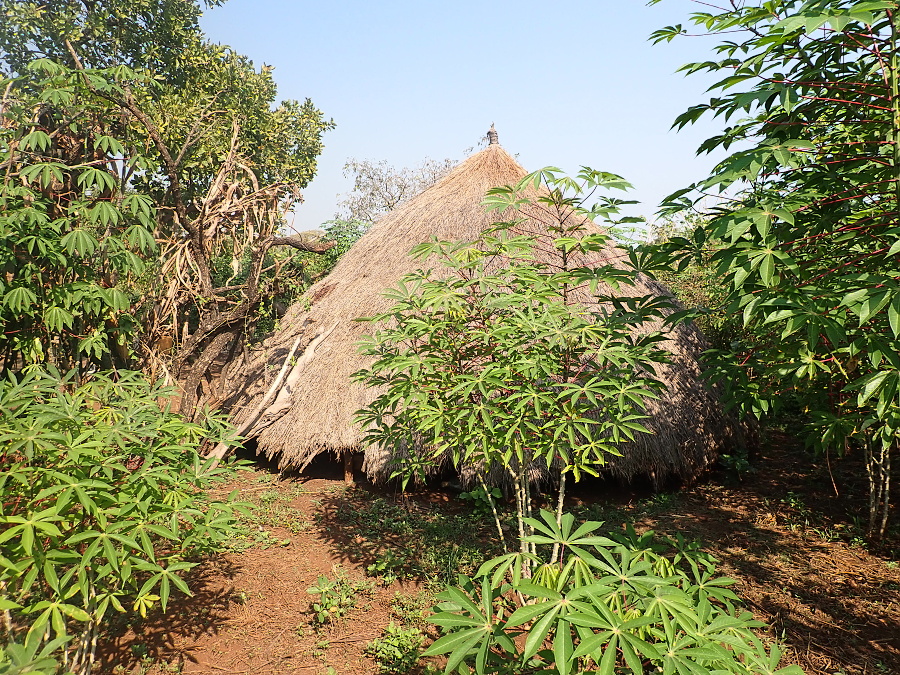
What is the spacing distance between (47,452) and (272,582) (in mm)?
2059

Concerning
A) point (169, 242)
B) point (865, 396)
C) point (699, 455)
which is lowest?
point (699, 455)

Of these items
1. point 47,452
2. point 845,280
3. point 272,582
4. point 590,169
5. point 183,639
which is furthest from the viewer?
point 272,582

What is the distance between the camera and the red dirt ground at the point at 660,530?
2.81 metres

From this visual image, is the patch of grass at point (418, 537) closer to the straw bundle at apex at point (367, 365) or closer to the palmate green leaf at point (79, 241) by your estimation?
the straw bundle at apex at point (367, 365)

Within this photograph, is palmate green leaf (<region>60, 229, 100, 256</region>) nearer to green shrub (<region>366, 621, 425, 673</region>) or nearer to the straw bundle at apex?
the straw bundle at apex

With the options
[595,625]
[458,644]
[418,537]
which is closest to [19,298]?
[418,537]

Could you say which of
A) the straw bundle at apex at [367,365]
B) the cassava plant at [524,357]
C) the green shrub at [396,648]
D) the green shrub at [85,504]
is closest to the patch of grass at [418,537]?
the straw bundle at apex at [367,365]

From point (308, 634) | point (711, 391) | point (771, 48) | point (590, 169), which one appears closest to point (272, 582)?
point (308, 634)

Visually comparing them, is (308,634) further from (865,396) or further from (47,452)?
(865,396)

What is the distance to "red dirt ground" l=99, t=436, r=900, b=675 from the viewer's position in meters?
2.81

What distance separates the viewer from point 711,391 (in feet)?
18.4

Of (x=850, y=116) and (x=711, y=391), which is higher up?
(x=850, y=116)

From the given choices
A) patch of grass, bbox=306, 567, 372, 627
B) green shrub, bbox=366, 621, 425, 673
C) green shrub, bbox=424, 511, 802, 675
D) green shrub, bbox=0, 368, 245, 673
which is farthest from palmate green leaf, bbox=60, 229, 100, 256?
green shrub, bbox=424, 511, 802, 675

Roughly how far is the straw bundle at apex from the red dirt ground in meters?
0.47
